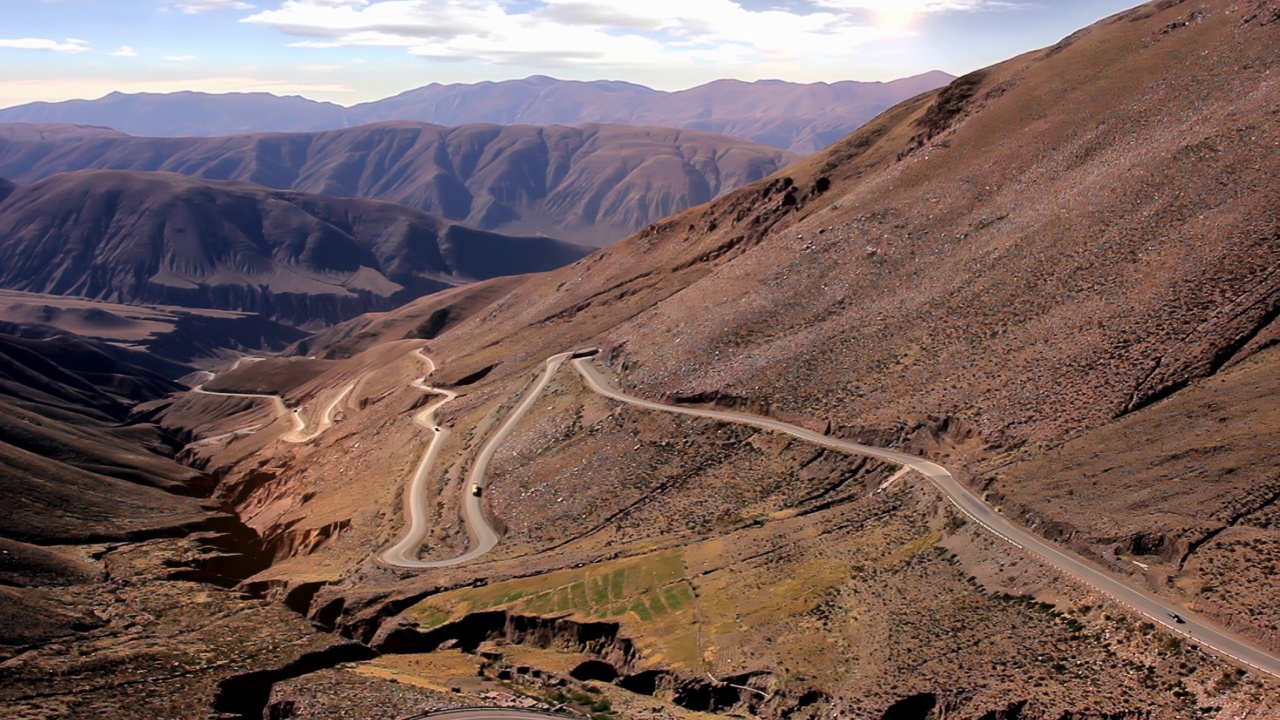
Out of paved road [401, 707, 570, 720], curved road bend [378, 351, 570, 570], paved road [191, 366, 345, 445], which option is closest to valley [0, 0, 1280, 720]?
paved road [401, 707, 570, 720]

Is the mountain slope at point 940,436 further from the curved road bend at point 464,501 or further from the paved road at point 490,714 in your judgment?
the paved road at point 490,714

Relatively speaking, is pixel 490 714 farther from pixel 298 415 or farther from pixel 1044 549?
pixel 298 415

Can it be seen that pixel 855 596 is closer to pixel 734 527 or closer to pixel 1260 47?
pixel 734 527

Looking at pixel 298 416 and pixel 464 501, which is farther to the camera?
pixel 298 416

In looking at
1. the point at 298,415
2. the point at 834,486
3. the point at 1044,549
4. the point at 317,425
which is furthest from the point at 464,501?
the point at 298,415

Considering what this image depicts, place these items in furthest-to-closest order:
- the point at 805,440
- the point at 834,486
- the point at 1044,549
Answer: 1. the point at 805,440
2. the point at 834,486
3. the point at 1044,549

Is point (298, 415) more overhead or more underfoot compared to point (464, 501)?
more underfoot

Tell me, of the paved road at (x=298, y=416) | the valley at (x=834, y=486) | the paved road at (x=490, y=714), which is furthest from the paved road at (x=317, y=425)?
the paved road at (x=490, y=714)
